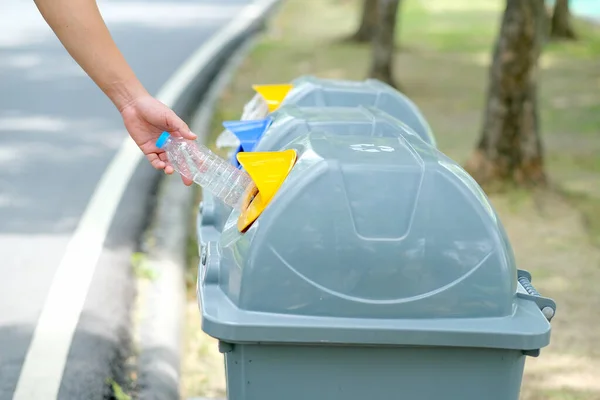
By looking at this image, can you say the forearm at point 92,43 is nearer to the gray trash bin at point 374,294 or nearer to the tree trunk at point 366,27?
the gray trash bin at point 374,294

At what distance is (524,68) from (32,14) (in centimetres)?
1217

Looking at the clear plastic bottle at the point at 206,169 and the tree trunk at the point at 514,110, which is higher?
the clear plastic bottle at the point at 206,169

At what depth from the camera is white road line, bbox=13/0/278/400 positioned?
4.54 metres

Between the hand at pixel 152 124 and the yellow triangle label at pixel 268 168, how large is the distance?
332mm

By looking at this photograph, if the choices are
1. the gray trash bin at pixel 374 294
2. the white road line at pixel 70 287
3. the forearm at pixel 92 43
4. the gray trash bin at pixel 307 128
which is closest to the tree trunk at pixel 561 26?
the white road line at pixel 70 287

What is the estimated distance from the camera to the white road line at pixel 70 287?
14.9ft

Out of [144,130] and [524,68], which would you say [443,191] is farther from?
[524,68]

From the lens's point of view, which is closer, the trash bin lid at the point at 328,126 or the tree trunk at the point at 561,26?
the trash bin lid at the point at 328,126

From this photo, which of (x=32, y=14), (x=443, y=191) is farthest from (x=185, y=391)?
(x=32, y=14)

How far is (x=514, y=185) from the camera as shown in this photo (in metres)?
8.41

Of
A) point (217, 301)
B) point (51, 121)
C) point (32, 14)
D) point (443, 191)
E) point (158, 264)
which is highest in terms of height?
point (443, 191)

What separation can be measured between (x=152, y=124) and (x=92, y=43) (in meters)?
0.32

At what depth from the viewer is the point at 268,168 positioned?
116 inches

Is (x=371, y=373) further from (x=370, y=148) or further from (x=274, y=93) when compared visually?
(x=274, y=93)
